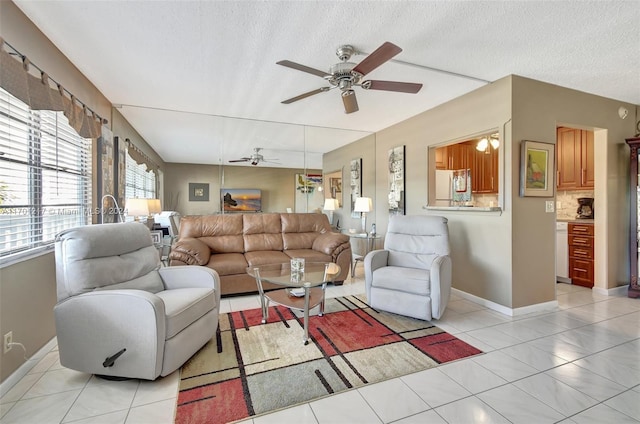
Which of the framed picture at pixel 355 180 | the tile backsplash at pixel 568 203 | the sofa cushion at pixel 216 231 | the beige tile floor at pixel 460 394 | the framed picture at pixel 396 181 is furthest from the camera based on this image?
the framed picture at pixel 355 180

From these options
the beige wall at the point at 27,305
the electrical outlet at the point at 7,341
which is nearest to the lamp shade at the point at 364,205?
the beige wall at the point at 27,305

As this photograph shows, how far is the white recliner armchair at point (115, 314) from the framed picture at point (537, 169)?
10.7 ft

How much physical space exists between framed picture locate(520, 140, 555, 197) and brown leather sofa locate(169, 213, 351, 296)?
2198 mm

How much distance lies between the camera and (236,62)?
264cm

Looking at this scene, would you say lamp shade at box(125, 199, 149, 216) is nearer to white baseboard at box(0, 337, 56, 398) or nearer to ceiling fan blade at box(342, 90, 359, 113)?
white baseboard at box(0, 337, 56, 398)

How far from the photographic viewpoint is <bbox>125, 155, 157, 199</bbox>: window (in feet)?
15.1

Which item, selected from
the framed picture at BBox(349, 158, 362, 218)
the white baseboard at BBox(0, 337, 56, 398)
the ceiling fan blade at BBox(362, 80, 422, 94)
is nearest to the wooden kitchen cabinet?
the framed picture at BBox(349, 158, 362, 218)

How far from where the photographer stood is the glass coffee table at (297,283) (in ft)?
7.70

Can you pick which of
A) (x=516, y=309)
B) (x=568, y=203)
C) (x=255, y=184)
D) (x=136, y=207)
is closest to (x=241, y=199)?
(x=255, y=184)

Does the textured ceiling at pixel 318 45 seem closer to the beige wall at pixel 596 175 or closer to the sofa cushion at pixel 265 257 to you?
the beige wall at pixel 596 175

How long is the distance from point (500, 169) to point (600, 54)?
3.91 ft

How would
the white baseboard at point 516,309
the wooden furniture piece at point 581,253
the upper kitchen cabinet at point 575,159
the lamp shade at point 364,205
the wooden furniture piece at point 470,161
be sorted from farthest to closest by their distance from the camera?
the wooden furniture piece at point 470,161 < the lamp shade at point 364,205 < the upper kitchen cabinet at point 575,159 < the wooden furniture piece at point 581,253 < the white baseboard at point 516,309

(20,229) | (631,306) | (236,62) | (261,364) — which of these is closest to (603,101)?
(631,306)

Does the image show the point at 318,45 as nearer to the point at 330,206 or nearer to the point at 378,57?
the point at 378,57
